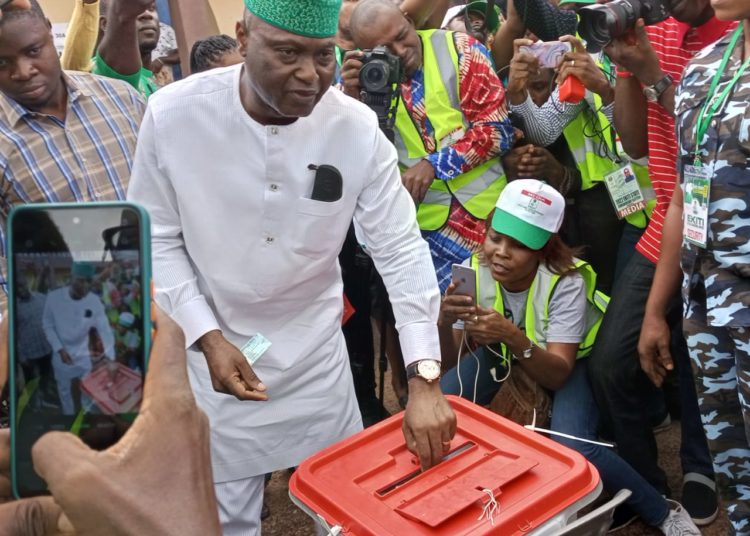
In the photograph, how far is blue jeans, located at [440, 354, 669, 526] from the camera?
260cm

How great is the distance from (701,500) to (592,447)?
0.62 metres

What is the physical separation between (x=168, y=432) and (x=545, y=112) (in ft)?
8.70

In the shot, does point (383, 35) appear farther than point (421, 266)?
Yes

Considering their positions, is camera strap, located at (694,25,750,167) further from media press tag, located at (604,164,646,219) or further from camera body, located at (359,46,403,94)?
camera body, located at (359,46,403,94)

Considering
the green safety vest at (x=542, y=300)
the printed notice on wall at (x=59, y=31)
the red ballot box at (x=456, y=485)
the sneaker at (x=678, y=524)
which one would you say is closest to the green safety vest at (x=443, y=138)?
the green safety vest at (x=542, y=300)

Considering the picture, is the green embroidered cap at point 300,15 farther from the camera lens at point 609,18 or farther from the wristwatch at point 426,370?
the camera lens at point 609,18

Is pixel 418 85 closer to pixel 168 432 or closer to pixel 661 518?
pixel 661 518

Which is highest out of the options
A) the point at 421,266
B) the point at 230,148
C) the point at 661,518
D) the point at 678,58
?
the point at 678,58

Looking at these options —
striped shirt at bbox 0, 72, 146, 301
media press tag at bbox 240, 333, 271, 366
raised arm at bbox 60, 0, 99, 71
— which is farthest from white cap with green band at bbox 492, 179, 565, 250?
raised arm at bbox 60, 0, 99, 71

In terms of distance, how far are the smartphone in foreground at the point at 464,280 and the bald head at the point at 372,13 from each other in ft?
4.07

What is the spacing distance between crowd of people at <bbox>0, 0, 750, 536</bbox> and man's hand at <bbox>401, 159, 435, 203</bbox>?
11 millimetres

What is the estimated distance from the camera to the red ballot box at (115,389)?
1.03 meters

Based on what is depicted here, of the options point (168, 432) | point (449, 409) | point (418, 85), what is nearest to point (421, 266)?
point (449, 409)

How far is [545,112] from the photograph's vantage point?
130 inches
